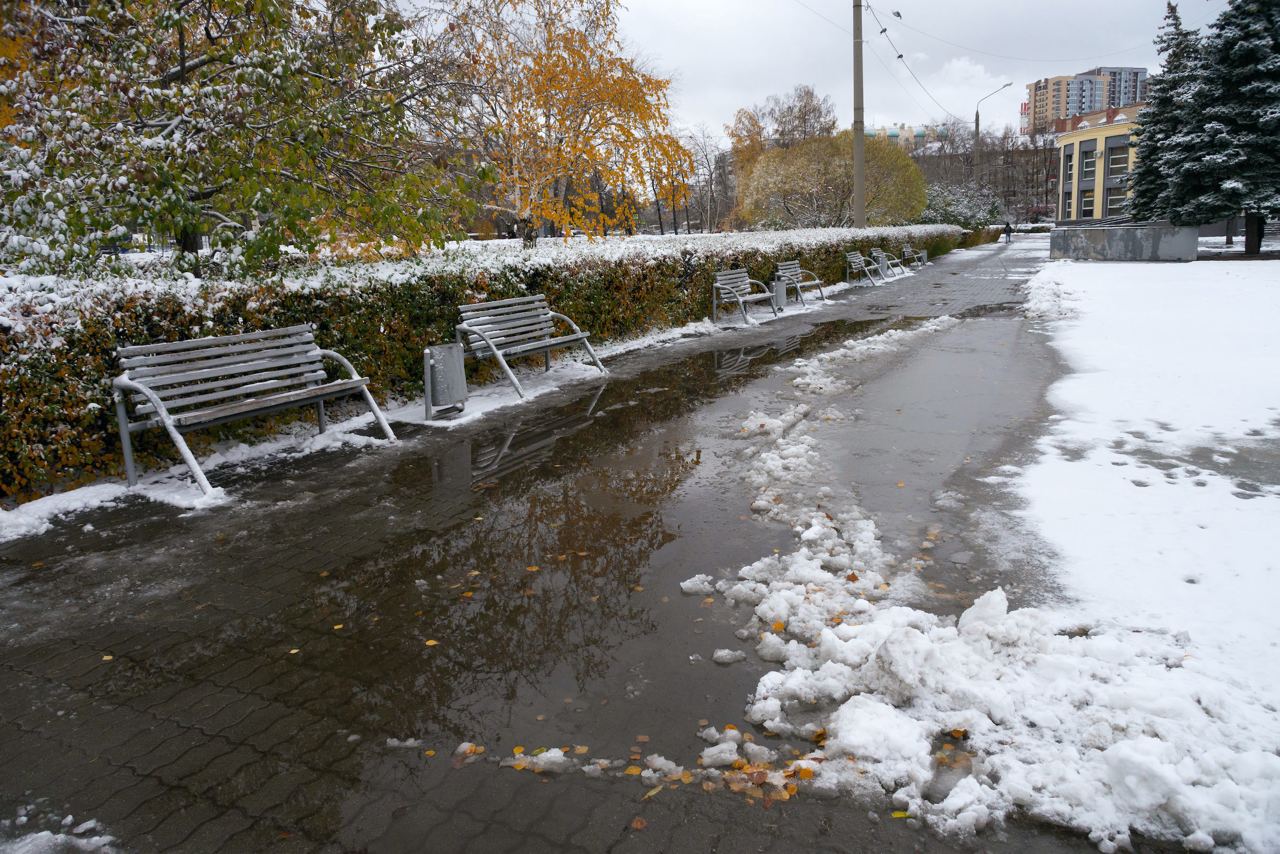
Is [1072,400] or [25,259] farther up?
[25,259]

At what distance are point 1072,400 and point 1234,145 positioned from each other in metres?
21.4

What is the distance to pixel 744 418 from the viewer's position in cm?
712

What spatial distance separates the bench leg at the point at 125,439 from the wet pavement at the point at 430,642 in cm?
37

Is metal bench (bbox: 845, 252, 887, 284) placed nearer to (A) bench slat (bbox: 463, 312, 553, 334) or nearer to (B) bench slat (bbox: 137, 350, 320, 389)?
(A) bench slat (bbox: 463, 312, 553, 334)

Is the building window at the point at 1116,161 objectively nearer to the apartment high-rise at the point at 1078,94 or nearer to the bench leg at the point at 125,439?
the apartment high-rise at the point at 1078,94

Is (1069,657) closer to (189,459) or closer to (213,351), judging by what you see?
(189,459)

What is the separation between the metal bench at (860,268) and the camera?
838 inches

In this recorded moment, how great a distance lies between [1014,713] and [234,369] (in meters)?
5.51

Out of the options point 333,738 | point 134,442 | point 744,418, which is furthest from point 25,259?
point 744,418

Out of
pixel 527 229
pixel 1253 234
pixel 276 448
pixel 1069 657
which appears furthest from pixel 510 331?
pixel 1253 234

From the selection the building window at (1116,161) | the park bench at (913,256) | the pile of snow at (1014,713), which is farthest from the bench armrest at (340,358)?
the building window at (1116,161)

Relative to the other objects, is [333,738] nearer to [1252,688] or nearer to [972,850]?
[972,850]

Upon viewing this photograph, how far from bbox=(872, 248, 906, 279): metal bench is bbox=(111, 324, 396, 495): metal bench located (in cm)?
1951

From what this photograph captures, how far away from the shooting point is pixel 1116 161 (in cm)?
7444
